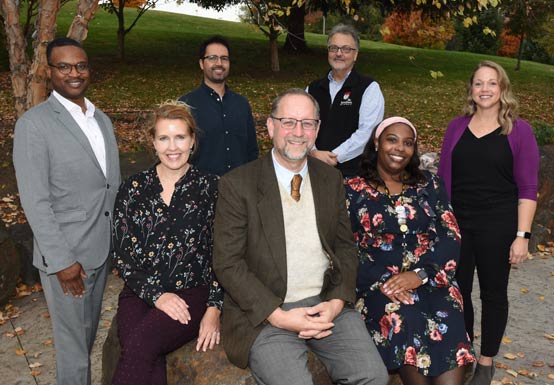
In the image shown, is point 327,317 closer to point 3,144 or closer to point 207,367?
point 207,367

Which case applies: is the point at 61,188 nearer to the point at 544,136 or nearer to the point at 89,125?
the point at 89,125

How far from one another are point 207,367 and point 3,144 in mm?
9394

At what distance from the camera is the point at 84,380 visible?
14.4ft

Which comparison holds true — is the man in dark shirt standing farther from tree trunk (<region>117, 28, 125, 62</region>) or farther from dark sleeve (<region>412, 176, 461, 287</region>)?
tree trunk (<region>117, 28, 125, 62</region>)

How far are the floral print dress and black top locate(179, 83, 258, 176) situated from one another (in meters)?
1.60

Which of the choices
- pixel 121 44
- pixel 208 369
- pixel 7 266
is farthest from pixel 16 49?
pixel 121 44

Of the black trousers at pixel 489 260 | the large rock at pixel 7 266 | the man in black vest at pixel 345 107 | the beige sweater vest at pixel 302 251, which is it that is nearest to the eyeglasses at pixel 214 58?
the man in black vest at pixel 345 107

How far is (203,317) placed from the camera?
393cm

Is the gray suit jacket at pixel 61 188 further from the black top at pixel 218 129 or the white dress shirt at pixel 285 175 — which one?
the black top at pixel 218 129

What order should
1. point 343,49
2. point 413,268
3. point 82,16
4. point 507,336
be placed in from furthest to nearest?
point 82,16, point 507,336, point 343,49, point 413,268

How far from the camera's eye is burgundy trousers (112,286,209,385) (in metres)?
3.50

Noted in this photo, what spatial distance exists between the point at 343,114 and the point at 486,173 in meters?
1.52

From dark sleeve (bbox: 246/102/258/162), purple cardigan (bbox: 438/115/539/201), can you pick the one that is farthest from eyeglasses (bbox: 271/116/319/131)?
dark sleeve (bbox: 246/102/258/162)

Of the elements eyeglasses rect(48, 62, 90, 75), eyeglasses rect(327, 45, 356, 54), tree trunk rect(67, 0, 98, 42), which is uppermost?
tree trunk rect(67, 0, 98, 42)
